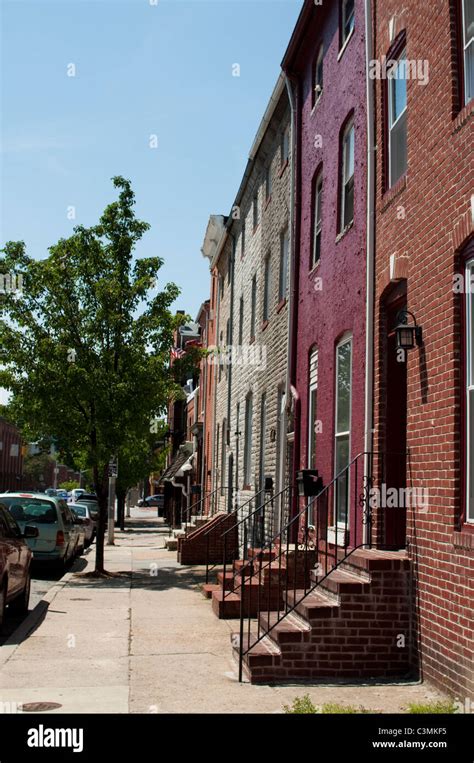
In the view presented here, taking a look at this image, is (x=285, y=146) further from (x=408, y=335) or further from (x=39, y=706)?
(x=39, y=706)

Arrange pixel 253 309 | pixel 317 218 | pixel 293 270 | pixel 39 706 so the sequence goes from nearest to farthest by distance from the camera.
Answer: pixel 39 706, pixel 317 218, pixel 293 270, pixel 253 309

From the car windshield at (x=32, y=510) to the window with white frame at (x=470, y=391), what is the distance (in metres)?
11.7

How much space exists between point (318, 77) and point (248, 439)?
8215mm

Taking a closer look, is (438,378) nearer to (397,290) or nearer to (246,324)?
(397,290)

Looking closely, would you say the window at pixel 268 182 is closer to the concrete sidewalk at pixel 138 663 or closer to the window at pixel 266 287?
the window at pixel 266 287

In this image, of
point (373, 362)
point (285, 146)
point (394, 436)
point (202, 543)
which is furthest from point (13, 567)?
point (285, 146)

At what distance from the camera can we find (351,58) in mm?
11141

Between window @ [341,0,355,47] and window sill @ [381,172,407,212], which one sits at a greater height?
window @ [341,0,355,47]

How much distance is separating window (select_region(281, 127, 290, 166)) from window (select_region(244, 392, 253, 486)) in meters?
5.11

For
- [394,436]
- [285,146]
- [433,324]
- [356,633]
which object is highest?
[285,146]

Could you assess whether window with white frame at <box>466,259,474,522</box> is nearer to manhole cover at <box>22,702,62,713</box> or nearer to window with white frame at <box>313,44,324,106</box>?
manhole cover at <box>22,702,62,713</box>

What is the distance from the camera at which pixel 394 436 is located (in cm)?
897

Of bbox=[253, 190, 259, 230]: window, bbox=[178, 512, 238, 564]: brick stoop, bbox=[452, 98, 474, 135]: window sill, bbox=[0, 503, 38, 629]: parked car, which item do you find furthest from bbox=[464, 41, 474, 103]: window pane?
bbox=[178, 512, 238, 564]: brick stoop

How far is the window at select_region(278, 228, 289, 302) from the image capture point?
1518cm
